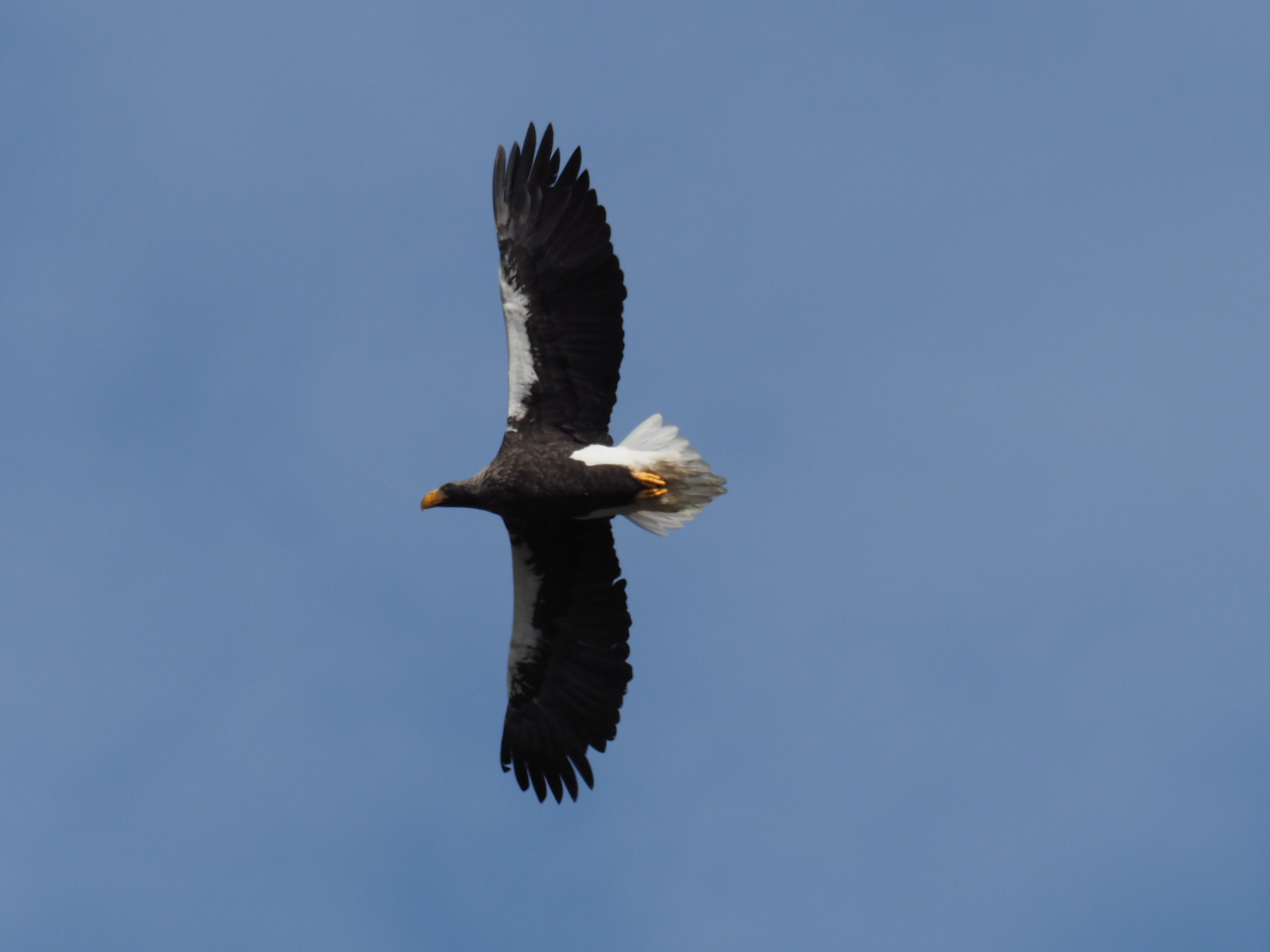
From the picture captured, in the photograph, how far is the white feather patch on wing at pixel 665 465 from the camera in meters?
13.3

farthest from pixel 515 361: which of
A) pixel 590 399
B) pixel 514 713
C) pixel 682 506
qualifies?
pixel 514 713

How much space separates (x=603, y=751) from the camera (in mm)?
14203

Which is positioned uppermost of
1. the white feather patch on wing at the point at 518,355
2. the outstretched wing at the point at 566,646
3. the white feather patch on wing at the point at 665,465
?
the white feather patch on wing at the point at 518,355

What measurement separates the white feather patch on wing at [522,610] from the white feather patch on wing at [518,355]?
4.01ft

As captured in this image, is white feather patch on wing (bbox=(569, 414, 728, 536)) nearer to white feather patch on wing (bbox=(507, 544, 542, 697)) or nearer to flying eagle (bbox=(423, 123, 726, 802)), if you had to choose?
flying eagle (bbox=(423, 123, 726, 802))

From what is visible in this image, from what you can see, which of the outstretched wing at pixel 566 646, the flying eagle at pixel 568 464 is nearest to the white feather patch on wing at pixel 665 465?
the flying eagle at pixel 568 464

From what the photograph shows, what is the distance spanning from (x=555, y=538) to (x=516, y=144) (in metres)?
3.26

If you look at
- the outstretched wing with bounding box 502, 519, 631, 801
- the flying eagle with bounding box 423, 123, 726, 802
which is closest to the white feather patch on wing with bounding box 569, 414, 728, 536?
the flying eagle with bounding box 423, 123, 726, 802

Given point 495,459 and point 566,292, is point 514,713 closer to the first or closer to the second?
point 495,459

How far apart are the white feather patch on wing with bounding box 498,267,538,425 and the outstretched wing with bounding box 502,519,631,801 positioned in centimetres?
99

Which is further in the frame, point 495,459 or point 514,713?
point 514,713

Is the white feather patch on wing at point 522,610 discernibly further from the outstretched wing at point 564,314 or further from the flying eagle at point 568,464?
the outstretched wing at point 564,314

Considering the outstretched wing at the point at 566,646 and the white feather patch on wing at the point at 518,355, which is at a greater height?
the white feather patch on wing at the point at 518,355

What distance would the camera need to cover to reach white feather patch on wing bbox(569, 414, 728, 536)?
13344 millimetres
